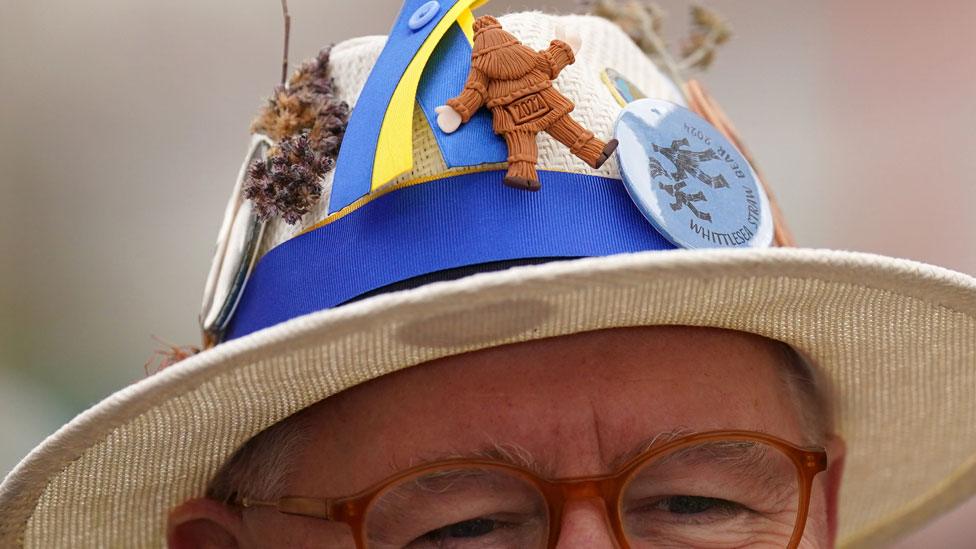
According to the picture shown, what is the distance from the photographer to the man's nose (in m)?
1.24

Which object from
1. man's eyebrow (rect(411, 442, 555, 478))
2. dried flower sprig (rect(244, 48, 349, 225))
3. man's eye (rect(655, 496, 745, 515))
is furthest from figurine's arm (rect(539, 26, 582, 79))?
man's eye (rect(655, 496, 745, 515))

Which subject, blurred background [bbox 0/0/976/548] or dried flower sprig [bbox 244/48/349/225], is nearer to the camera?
dried flower sprig [bbox 244/48/349/225]

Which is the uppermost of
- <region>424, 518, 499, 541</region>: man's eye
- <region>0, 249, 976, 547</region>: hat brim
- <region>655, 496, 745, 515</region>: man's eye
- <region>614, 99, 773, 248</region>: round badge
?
<region>614, 99, 773, 248</region>: round badge

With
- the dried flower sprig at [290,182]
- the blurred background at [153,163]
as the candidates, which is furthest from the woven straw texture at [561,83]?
the blurred background at [153,163]

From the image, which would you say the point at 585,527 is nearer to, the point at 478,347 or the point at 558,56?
the point at 478,347

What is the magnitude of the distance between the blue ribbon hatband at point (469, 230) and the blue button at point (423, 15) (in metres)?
0.22

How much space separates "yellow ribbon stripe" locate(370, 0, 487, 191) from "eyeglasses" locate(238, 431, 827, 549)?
35 centimetres

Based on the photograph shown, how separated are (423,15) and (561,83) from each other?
19 centimetres

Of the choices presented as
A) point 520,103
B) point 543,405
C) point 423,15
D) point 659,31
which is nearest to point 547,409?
point 543,405

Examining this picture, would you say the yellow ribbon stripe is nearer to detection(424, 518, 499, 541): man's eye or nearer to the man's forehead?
the man's forehead

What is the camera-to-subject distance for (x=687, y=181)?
4.02 ft

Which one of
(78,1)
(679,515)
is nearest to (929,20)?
(78,1)

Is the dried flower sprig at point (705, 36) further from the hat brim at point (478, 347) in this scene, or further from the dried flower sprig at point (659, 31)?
the hat brim at point (478, 347)

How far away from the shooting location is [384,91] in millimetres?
1247
